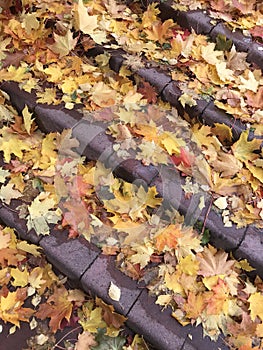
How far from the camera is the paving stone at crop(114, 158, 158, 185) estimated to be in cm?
228

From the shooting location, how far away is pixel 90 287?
82.0 inches

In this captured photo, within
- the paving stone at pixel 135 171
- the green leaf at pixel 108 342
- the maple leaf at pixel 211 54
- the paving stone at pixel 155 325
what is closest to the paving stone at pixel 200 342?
the paving stone at pixel 155 325

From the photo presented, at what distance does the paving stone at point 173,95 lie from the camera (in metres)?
2.57

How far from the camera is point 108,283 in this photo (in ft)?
6.82

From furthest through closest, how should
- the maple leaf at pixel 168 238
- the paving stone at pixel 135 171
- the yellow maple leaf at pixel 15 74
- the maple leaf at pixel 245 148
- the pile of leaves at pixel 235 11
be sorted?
the pile of leaves at pixel 235 11
the yellow maple leaf at pixel 15 74
the maple leaf at pixel 245 148
the paving stone at pixel 135 171
the maple leaf at pixel 168 238

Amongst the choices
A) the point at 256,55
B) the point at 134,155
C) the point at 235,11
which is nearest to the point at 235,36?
the point at 256,55

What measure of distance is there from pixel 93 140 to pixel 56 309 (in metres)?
0.88

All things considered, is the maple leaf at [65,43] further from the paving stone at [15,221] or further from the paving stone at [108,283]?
the paving stone at [108,283]

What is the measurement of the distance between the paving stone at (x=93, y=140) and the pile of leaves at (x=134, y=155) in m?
0.04

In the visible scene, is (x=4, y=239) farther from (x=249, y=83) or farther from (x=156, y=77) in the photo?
(x=249, y=83)

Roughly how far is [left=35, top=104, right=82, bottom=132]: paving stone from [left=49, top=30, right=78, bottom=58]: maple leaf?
42cm

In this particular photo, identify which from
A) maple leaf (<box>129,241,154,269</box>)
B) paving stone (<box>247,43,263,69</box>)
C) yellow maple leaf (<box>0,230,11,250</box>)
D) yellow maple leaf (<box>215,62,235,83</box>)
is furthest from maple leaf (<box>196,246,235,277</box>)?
paving stone (<box>247,43,263,69</box>)

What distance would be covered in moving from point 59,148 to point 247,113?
3.50 ft

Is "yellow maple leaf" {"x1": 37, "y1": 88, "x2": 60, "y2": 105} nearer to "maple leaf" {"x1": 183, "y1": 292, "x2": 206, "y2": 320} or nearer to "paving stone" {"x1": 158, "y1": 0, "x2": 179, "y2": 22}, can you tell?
"paving stone" {"x1": 158, "y1": 0, "x2": 179, "y2": 22}
